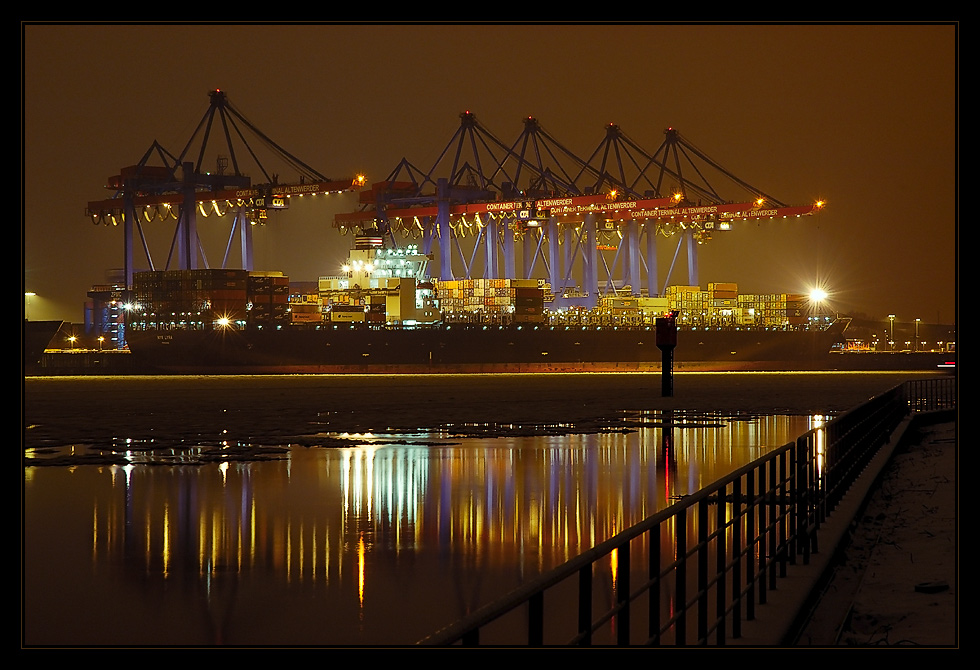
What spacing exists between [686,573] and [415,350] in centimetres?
6668

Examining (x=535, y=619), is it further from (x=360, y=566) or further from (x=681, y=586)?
(x=360, y=566)

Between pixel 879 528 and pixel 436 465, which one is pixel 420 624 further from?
pixel 436 465

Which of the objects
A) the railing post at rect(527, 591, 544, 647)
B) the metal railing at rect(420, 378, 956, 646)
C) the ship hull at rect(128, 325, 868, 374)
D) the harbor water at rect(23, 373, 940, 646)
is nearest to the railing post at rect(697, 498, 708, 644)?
the metal railing at rect(420, 378, 956, 646)

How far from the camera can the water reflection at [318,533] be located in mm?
6266

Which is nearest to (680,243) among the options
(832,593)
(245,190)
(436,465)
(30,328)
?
(245,190)

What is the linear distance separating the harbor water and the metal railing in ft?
1.89

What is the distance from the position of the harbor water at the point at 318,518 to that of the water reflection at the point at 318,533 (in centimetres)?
2

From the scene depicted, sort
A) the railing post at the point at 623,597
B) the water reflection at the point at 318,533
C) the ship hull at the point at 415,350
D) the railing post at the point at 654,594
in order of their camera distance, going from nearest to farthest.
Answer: the railing post at the point at 623,597, the railing post at the point at 654,594, the water reflection at the point at 318,533, the ship hull at the point at 415,350

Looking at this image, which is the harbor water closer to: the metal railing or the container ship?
the metal railing

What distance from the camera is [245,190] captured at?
244 feet

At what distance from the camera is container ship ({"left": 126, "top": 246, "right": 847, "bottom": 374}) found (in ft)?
242

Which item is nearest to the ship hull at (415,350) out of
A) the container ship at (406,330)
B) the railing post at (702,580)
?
the container ship at (406,330)

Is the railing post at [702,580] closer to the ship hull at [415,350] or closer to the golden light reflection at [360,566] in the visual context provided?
the golden light reflection at [360,566]
